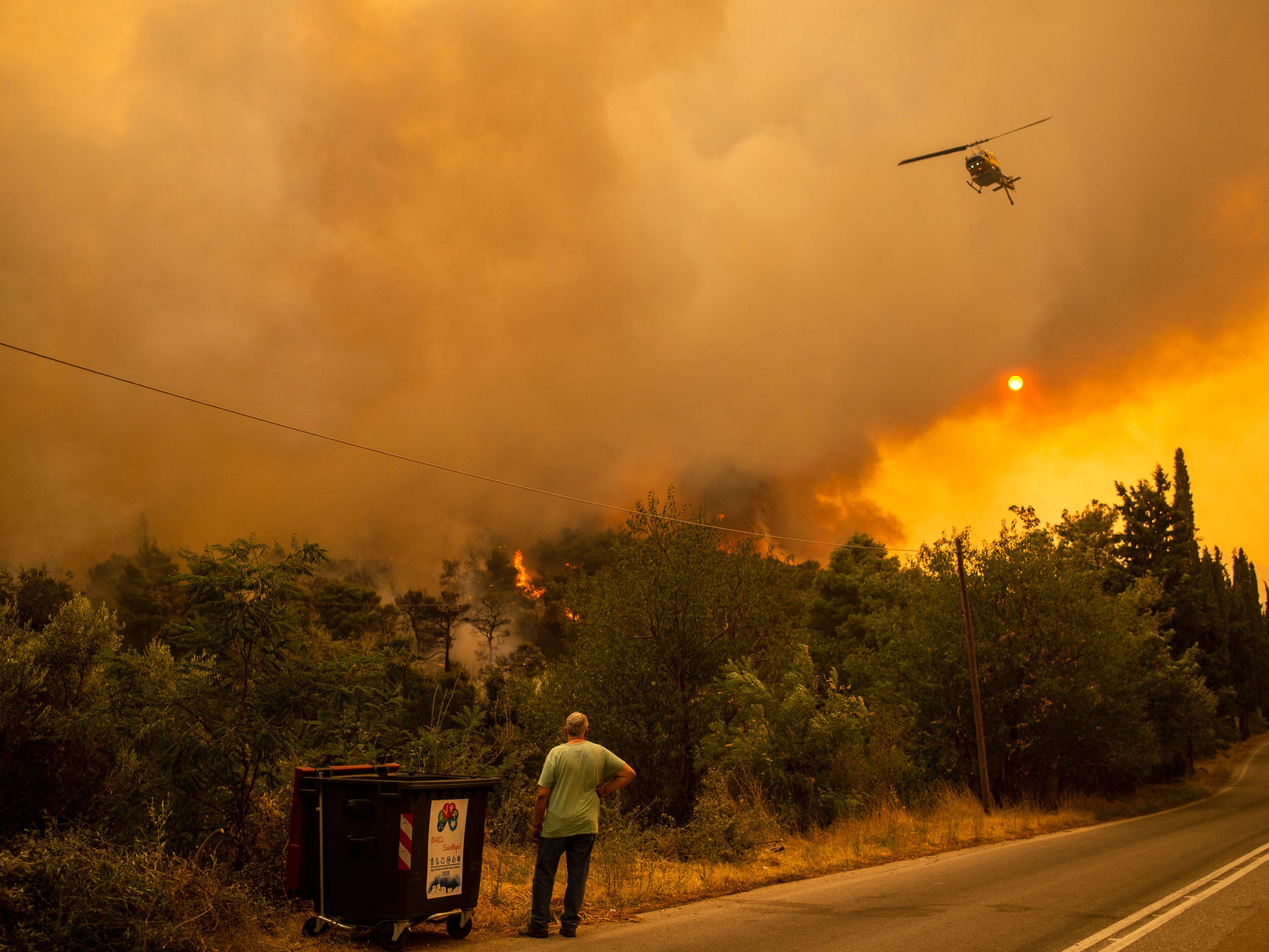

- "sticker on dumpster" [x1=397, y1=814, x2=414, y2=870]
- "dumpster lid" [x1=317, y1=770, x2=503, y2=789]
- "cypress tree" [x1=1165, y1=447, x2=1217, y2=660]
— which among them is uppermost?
"cypress tree" [x1=1165, y1=447, x2=1217, y2=660]

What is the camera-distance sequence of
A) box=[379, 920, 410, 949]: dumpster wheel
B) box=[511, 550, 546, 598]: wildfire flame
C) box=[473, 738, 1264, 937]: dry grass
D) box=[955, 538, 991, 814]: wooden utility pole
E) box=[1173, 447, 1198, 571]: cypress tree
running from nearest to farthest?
box=[379, 920, 410, 949]: dumpster wheel
box=[473, 738, 1264, 937]: dry grass
box=[955, 538, 991, 814]: wooden utility pole
box=[1173, 447, 1198, 571]: cypress tree
box=[511, 550, 546, 598]: wildfire flame

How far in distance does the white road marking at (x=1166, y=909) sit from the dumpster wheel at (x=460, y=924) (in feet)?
15.4

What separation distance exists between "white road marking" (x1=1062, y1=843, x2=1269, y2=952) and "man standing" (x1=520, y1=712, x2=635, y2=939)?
385 cm

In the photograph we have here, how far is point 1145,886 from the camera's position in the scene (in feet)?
33.3

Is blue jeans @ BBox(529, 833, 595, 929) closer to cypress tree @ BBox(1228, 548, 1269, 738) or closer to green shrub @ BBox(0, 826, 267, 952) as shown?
green shrub @ BBox(0, 826, 267, 952)

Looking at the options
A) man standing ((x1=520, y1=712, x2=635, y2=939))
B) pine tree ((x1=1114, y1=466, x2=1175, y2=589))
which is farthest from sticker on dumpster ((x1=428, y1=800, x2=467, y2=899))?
pine tree ((x1=1114, y1=466, x2=1175, y2=589))

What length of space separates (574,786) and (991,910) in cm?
479

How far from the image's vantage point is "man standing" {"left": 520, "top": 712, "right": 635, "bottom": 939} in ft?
22.4

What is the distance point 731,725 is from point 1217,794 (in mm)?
28048

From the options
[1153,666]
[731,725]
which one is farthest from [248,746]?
[1153,666]

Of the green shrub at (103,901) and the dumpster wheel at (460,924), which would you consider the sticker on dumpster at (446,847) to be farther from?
the green shrub at (103,901)

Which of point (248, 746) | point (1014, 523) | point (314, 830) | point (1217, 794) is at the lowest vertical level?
point (1217, 794)

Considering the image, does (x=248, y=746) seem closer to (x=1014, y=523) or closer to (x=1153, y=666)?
(x=1014, y=523)

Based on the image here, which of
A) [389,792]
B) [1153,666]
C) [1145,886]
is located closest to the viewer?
[389,792]
